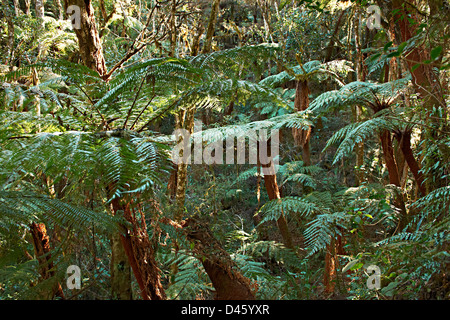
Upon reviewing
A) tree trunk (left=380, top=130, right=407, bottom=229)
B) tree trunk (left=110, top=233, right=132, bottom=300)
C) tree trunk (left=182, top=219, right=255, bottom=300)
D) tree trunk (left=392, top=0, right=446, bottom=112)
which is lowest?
tree trunk (left=110, top=233, right=132, bottom=300)

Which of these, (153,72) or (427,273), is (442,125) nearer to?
(427,273)

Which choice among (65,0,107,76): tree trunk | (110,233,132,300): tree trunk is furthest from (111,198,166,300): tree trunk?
(65,0,107,76): tree trunk

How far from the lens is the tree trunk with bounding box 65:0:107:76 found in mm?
1993

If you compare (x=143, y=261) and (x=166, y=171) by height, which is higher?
(x=166, y=171)

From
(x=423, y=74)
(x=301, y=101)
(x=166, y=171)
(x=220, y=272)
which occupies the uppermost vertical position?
(x=301, y=101)

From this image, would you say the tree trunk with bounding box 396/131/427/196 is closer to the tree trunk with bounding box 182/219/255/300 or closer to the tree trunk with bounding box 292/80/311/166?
the tree trunk with bounding box 182/219/255/300

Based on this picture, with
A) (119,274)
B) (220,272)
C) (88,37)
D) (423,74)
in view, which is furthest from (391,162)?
(88,37)

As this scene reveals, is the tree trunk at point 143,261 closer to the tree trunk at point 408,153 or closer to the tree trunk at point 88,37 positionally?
the tree trunk at point 88,37

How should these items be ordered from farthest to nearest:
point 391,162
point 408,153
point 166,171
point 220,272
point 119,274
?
point 391,162 → point 408,153 → point 119,274 → point 220,272 → point 166,171

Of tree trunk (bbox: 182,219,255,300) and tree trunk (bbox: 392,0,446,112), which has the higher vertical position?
tree trunk (bbox: 392,0,446,112)

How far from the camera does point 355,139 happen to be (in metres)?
2.17

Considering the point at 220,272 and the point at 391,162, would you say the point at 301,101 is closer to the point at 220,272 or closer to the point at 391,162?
the point at 391,162

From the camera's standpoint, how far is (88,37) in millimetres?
2018
